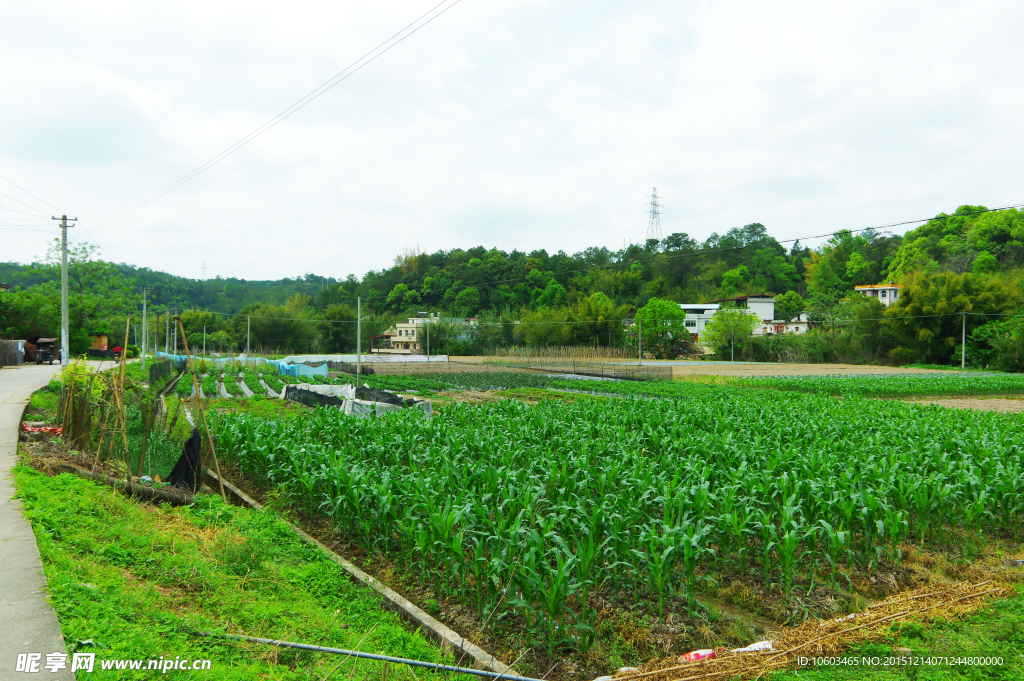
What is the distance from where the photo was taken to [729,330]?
177 feet

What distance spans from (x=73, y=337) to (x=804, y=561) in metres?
44.5

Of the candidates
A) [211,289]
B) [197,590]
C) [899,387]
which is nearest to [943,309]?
[899,387]

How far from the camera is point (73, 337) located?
36.8m

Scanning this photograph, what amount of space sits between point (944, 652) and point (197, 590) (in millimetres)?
4911

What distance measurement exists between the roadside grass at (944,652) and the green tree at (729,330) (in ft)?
170

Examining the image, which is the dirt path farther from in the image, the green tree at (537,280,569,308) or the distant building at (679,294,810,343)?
the green tree at (537,280,569,308)

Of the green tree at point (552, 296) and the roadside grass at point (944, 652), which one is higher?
the green tree at point (552, 296)

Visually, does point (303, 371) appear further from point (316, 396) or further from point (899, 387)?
point (899, 387)

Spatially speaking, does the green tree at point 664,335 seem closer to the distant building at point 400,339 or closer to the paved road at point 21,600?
the distant building at point 400,339

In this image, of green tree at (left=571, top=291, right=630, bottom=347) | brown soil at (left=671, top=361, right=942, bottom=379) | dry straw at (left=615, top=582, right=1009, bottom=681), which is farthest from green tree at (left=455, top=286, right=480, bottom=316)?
dry straw at (left=615, top=582, right=1009, bottom=681)

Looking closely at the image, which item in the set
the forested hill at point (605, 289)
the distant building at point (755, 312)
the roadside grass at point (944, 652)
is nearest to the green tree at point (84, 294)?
the forested hill at point (605, 289)

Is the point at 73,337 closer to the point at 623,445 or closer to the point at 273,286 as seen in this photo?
the point at 623,445

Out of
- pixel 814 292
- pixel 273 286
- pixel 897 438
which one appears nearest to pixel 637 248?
pixel 814 292

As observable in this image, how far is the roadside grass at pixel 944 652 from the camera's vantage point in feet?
10.7
